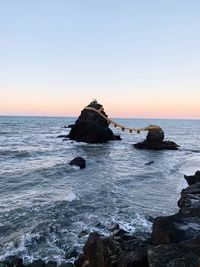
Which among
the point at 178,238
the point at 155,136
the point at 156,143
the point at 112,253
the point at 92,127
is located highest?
the point at 92,127

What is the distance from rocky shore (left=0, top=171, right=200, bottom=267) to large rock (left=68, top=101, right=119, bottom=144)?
51654mm

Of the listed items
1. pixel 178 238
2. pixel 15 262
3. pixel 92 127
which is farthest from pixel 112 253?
pixel 92 127

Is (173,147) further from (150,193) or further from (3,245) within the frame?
(3,245)

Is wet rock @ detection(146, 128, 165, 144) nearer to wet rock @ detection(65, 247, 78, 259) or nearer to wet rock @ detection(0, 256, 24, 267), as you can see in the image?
wet rock @ detection(65, 247, 78, 259)

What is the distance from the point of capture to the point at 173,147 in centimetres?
6197

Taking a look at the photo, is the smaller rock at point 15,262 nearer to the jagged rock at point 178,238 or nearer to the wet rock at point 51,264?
the wet rock at point 51,264

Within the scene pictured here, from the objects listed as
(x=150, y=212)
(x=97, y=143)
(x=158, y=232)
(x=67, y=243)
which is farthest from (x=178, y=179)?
(x=97, y=143)

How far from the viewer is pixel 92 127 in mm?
69000

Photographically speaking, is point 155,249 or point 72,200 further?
point 72,200

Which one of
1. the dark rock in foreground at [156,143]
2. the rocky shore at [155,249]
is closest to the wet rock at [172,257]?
the rocky shore at [155,249]

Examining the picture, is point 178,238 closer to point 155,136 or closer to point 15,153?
point 15,153

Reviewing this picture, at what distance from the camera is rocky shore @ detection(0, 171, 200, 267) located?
9984 millimetres

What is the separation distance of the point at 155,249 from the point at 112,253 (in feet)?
8.14

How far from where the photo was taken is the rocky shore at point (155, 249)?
32.8ft
